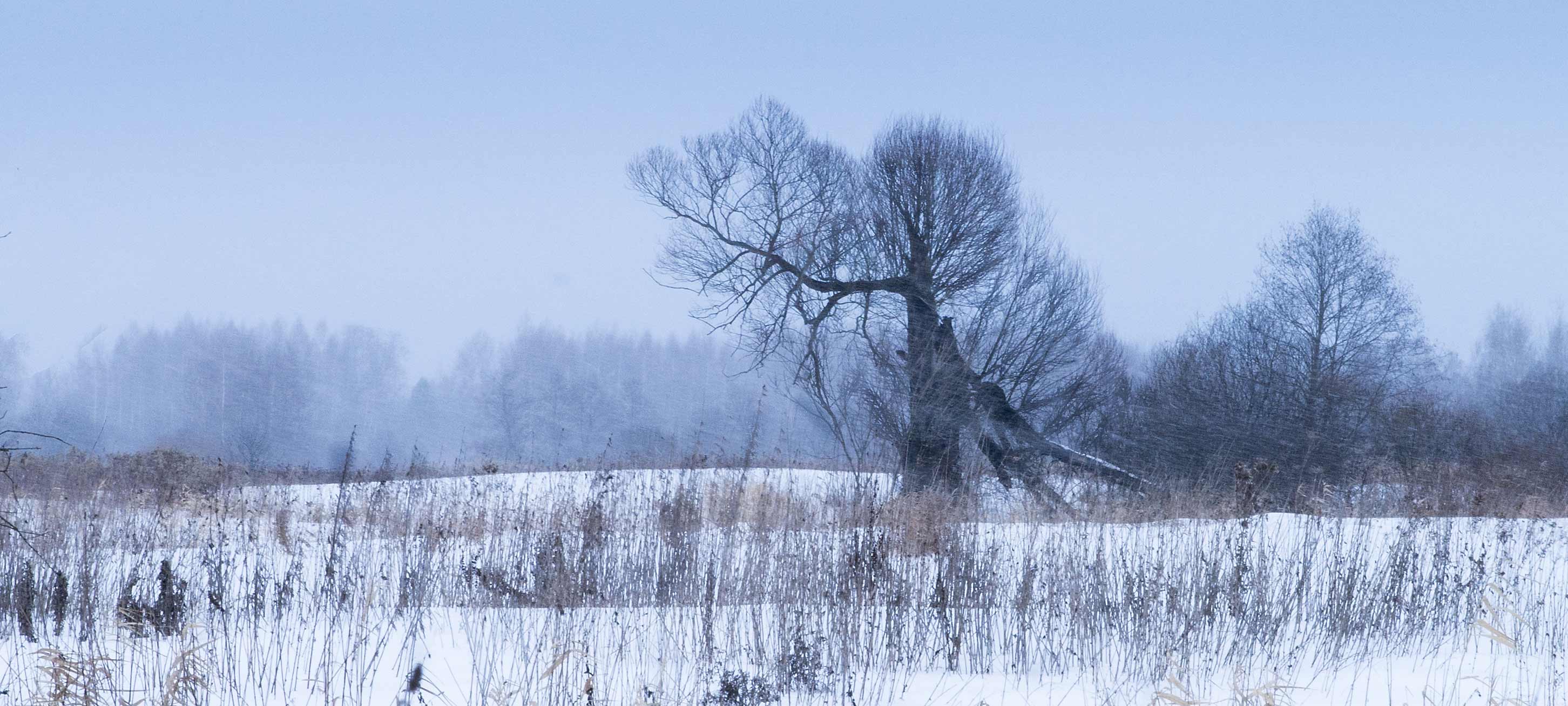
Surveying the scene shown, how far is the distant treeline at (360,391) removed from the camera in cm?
3738

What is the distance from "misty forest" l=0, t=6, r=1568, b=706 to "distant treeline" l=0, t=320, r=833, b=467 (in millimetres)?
11494

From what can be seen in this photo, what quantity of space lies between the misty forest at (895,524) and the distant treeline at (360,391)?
11.5 meters

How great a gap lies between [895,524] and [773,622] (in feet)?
7.61

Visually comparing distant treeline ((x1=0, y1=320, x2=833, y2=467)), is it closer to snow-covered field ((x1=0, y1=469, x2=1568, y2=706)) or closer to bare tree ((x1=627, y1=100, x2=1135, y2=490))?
bare tree ((x1=627, y1=100, x2=1135, y2=490))

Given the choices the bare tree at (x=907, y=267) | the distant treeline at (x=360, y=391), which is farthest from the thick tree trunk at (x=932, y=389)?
the distant treeline at (x=360, y=391)

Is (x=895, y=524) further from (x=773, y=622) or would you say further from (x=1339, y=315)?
(x=1339, y=315)

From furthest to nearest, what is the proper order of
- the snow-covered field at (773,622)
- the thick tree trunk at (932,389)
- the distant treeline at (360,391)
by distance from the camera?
the distant treeline at (360,391) < the thick tree trunk at (932,389) < the snow-covered field at (773,622)

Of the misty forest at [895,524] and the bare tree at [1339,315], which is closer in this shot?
the misty forest at [895,524]

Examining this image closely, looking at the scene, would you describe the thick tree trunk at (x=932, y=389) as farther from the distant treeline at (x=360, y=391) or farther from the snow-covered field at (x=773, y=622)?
the distant treeline at (x=360, y=391)

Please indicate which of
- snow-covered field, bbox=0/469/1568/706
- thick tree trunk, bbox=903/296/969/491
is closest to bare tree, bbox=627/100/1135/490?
thick tree trunk, bbox=903/296/969/491

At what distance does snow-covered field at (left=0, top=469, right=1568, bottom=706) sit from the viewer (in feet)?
14.2

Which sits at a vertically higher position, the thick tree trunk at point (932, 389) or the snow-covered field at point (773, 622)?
the thick tree trunk at point (932, 389)

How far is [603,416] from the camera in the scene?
4394 cm

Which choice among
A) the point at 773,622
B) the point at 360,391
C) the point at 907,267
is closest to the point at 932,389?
the point at 907,267
